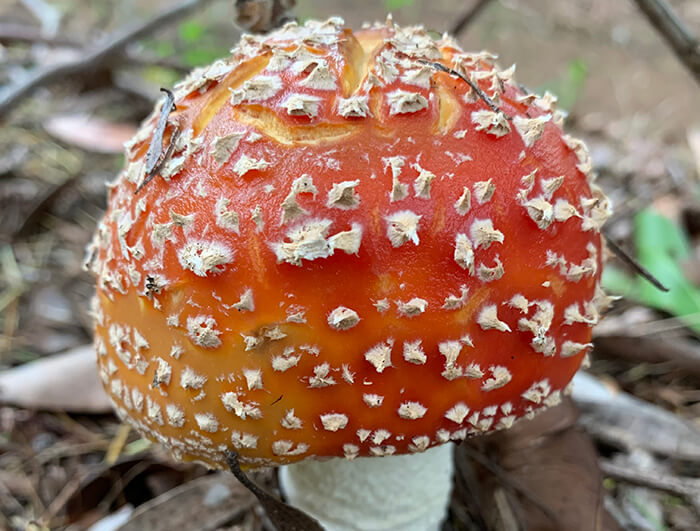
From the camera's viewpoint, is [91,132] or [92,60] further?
[91,132]

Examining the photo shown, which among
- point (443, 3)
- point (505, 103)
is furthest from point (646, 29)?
point (505, 103)

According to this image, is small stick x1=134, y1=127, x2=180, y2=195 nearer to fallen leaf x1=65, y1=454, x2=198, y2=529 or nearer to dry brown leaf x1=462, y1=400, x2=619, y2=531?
fallen leaf x1=65, y1=454, x2=198, y2=529

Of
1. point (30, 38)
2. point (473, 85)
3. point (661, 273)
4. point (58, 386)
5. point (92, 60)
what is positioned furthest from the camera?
point (30, 38)

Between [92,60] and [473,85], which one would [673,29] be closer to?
[473,85]

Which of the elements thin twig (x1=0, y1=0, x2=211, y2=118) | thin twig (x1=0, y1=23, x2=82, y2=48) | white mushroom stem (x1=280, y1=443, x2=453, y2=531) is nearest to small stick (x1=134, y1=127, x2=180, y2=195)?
white mushroom stem (x1=280, y1=443, x2=453, y2=531)

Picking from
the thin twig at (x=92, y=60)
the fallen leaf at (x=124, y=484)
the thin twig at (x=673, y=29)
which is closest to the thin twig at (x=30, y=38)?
the thin twig at (x=92, y=60)

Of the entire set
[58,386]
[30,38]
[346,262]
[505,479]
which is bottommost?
[58,386]

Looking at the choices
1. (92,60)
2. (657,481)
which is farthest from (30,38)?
(657,481)
